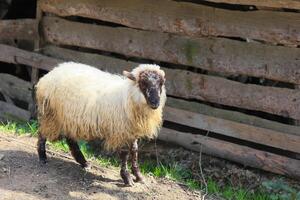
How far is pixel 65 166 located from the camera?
6.27 meters

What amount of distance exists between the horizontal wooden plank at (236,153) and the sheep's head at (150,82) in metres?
1.60

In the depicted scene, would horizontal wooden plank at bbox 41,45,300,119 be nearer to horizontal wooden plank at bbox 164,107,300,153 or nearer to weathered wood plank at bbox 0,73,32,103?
horizontal wooden plank at bbox 164,107,300,153

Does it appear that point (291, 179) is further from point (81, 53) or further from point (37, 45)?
point (37, 45)

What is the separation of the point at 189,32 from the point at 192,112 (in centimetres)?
90

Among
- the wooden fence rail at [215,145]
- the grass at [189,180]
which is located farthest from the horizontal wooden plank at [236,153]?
the grass at [189,180]

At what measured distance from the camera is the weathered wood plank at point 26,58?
26.6ft

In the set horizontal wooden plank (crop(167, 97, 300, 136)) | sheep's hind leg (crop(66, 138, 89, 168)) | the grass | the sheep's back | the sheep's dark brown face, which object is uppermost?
the sheep's dark brown face

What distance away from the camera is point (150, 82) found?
5.27 metres

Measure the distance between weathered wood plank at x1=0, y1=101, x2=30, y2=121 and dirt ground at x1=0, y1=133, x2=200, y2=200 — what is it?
6.37 ft

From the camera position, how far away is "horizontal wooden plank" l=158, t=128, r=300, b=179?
631 cm

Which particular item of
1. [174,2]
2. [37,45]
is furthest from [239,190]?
[37,45]

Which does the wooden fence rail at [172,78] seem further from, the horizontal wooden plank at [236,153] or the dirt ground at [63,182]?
the dirt ground at [63,182]

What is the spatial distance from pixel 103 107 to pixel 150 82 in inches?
23.8

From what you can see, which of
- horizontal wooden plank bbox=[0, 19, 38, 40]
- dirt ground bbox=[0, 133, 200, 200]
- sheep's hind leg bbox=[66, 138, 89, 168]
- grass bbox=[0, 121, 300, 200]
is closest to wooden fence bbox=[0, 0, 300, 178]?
grass bbox=[0, 121, 300, 200]
